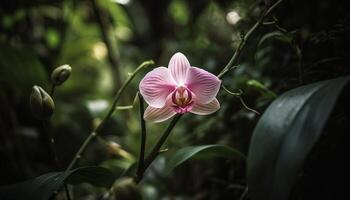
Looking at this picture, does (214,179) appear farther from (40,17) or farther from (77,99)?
(40,17)

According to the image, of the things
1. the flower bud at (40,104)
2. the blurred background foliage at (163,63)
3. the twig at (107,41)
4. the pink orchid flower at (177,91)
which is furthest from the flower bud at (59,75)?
the twig at (107,41)

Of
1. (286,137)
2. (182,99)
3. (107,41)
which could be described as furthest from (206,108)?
(107,41)

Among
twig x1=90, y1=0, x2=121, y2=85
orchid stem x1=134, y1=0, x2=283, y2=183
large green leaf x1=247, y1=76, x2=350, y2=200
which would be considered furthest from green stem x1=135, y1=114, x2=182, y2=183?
twig x1=90, y1=0, x2=121, y2=85

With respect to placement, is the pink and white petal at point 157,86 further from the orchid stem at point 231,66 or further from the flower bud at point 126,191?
the flower bud at point 126,191

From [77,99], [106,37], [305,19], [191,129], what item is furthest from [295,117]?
[77,99]

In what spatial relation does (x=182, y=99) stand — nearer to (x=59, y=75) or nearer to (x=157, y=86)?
(x=157, y=86)

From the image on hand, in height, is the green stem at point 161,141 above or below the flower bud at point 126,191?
above

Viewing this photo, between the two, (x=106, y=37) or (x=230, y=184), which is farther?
(x=106, y=37)
